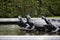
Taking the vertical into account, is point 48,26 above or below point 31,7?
below

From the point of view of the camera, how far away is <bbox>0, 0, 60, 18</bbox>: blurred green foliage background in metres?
2.20

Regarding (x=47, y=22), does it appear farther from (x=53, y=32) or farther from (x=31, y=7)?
(x=31, y=7)

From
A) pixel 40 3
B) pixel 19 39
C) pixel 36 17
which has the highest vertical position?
pixel 40 3

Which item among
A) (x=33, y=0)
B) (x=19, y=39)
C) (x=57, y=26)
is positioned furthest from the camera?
(x=33, y=0)

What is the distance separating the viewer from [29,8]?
86.9 inches

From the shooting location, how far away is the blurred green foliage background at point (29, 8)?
220 centimetres

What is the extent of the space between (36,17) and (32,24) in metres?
0.13

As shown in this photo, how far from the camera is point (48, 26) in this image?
2074 millimetres

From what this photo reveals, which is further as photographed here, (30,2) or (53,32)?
(30,2)

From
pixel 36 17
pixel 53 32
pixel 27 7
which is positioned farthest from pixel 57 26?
pixel 27 7

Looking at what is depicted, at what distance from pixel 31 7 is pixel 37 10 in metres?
0.08

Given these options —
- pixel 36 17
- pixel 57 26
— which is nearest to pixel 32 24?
pixel 36 17

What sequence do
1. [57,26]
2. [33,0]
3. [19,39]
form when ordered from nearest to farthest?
[19,39]
[57,26]
[33,0]

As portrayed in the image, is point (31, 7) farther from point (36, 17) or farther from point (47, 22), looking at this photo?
point (47, 22)
